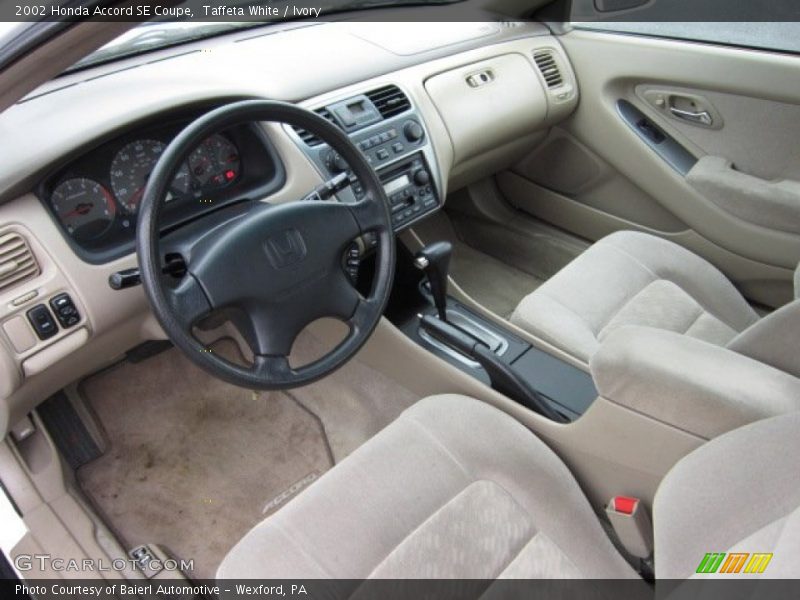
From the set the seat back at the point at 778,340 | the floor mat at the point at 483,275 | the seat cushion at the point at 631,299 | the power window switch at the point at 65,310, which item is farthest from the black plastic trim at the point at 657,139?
the power window switch at the point at 65,310

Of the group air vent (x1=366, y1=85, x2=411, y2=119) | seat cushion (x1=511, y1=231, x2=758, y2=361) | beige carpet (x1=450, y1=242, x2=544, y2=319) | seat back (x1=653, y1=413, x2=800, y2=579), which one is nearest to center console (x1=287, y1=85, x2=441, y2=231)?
air vent (x1=366, y1=85, x2=411, y2=119)

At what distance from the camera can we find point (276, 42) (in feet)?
6.10

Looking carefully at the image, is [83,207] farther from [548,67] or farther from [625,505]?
[548,67]

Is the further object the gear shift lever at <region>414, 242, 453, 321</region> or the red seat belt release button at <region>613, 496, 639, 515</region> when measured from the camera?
the gear shift lever at <region>414, 242, 453, 321</region>

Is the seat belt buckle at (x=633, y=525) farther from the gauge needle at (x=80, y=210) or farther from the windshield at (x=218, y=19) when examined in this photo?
the windshield at (x=218, y=19)

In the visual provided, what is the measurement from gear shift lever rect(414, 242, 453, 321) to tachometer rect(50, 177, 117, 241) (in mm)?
652

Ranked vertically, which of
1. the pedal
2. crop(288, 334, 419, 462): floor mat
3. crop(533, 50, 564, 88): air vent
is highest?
crop(533, 50, 564, 88): air vent

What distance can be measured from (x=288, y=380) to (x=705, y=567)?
0.70m

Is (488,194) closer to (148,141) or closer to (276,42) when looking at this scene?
(276,42)

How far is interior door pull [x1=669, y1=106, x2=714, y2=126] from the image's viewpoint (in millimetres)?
2084

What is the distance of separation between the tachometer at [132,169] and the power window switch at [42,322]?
26 cm

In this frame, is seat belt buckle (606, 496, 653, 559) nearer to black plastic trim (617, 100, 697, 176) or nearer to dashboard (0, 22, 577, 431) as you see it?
dashboard (0, 22, 577, 431)

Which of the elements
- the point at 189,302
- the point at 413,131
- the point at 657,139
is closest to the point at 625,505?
the point at 189,302

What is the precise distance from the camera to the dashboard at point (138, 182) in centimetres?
130
